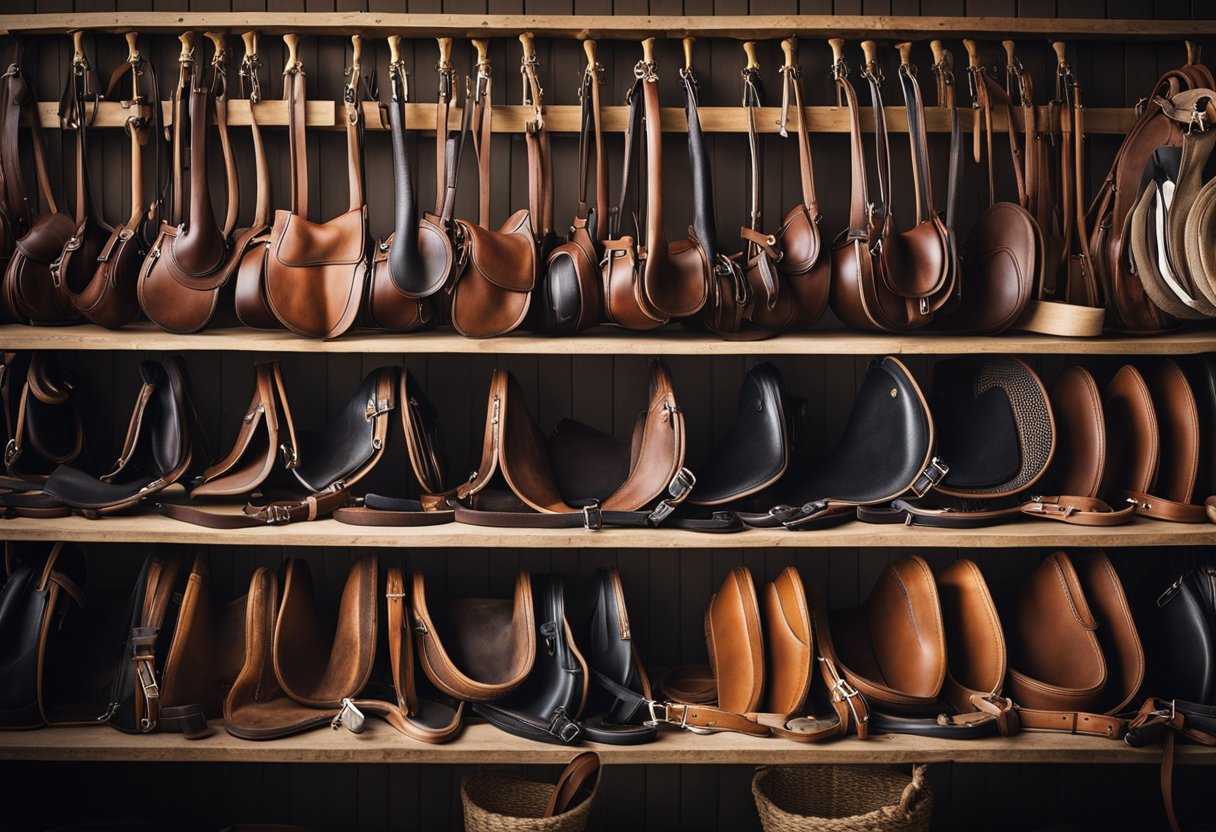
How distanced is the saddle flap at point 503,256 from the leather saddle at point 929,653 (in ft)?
4.34

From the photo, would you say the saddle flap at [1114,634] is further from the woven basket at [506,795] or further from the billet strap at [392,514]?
the billet strap at [392,514]

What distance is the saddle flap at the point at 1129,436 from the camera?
252cm

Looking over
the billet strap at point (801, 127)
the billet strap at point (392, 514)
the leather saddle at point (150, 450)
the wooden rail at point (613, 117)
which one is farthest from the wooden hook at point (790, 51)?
the leather saddle at point (150, 450)

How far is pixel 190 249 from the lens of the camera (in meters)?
2.44

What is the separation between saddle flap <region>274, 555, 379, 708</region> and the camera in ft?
8.06

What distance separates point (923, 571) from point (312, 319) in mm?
1774

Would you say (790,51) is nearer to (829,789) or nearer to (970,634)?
(970,634)

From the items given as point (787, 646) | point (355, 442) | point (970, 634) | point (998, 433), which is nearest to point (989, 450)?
point (998, 433)

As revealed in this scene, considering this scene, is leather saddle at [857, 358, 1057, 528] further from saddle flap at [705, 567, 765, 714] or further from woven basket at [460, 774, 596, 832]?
woven basket at [460, 774, 596, 832]

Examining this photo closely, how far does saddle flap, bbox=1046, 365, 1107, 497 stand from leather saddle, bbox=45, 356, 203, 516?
236 centimetres

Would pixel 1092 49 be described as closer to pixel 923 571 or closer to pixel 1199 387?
pixel 1199 387

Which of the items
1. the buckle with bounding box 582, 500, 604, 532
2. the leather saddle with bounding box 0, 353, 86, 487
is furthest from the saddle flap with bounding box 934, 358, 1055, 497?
the leather saddle with bounding box 0, 353, 86, 487

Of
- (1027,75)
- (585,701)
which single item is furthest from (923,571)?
(1027,75)

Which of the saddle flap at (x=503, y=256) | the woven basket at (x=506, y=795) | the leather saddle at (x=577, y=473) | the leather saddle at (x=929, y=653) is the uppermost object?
the saddle flap at (x=503, y=256)
